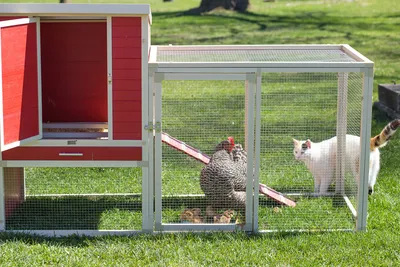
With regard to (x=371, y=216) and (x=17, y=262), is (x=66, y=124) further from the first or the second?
(x=371, y=216)

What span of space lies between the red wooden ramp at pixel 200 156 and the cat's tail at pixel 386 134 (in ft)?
3.41

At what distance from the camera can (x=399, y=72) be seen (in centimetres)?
1533

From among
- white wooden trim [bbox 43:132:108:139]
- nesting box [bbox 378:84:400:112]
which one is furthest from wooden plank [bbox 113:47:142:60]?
nesting box [bbox 378:84:400:112]

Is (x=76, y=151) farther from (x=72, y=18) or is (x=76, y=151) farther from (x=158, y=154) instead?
(x=72, y=18)

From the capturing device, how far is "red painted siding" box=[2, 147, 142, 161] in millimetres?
6961

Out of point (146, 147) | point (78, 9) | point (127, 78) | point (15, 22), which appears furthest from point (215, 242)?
point (15, 22)

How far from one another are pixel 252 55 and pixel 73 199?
2.33 meters

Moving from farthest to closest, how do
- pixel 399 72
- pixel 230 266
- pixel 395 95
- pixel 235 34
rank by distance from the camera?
pixel 235 34 → pixel 399 72 → pixel 395 95 → pixel 230 266

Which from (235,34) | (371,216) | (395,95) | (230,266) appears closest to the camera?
(230,266)

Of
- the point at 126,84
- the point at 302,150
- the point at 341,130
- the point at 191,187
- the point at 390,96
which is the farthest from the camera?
the point at 390,96

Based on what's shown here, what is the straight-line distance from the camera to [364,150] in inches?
277

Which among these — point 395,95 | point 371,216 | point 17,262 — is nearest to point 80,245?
point 17,262

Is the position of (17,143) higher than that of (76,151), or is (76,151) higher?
(17,143)

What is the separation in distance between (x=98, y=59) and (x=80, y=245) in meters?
2.13
